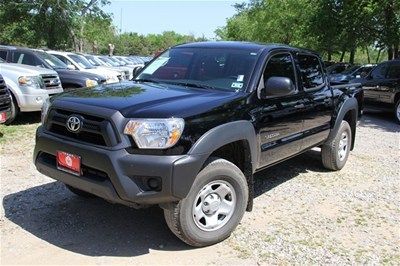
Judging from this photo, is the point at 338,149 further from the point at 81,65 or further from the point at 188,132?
the point at 81,65

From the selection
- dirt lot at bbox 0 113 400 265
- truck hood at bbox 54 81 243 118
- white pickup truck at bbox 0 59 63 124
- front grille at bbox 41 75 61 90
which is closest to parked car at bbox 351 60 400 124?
dirt lot at bbox 0 113 400 265

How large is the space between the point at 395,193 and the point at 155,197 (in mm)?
3781

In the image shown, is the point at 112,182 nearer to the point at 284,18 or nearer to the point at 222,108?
the point at 222,108

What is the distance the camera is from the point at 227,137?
4.12 metres

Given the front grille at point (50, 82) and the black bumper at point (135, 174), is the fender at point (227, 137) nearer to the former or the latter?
the black bumper at point (135, 174)

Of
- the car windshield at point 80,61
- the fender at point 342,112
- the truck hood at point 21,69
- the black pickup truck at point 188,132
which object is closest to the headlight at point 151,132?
Answer: the black pickup truck at point 188,132

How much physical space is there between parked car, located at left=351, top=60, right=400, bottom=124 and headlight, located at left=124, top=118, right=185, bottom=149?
10.2m

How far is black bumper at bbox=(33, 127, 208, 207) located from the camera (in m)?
3.64

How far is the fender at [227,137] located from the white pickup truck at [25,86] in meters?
6.27

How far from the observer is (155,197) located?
146 inches

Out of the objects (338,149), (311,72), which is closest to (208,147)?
(311,72)

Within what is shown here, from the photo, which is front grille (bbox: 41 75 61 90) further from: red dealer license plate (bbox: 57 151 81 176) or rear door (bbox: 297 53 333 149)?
red dealer license plate (bbox: 57 151 81 176)

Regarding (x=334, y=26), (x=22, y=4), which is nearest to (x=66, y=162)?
(x=334, y=26)

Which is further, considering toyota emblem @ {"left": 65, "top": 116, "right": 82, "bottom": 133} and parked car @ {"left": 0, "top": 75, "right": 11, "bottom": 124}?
parked car @ {"left": 0, "top": 75, "right": 11, "bottom": 124}
